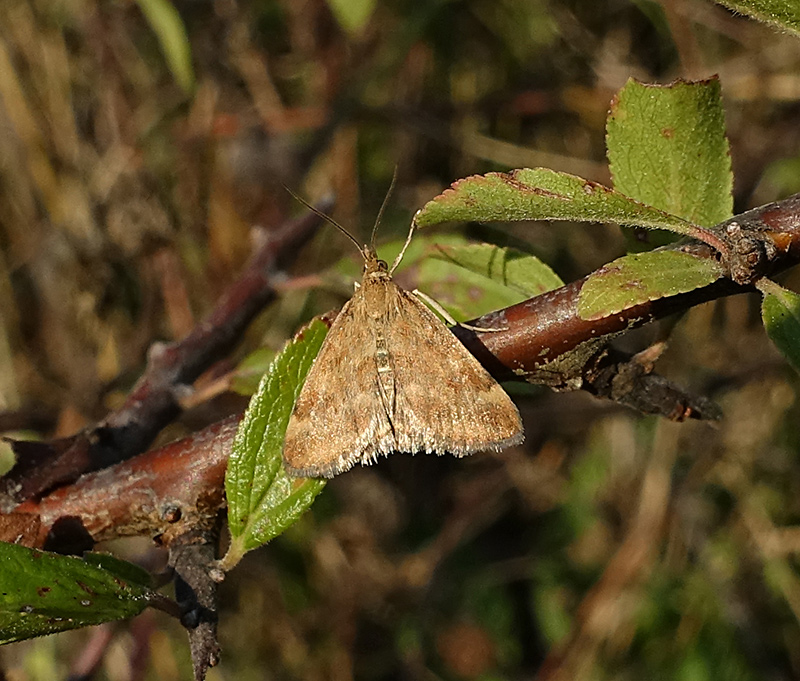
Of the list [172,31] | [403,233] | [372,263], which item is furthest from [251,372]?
[403,233]

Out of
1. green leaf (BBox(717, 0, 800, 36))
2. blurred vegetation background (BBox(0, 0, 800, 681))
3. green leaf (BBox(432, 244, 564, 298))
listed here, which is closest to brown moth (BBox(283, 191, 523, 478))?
green leaf (BBox(432, 244, 564, 298))

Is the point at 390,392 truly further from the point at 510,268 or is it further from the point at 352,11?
the point at 352,11

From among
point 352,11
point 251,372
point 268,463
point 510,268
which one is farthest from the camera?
point 352,11

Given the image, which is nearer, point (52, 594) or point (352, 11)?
point (52, 594)

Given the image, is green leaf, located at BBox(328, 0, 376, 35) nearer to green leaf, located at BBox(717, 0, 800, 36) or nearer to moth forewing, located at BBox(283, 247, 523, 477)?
moth forewing, located at BBox(283, 247, 523, 477)

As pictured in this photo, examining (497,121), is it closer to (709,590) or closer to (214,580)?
(709,590)

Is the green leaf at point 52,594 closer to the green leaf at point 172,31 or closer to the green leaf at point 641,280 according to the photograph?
the green leaf at point 641,280
